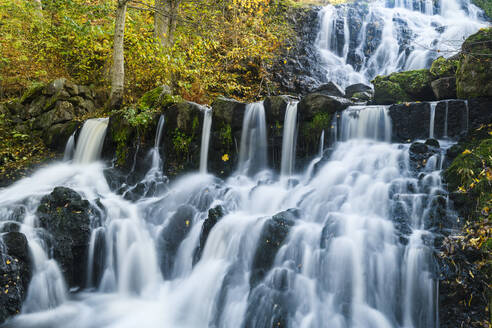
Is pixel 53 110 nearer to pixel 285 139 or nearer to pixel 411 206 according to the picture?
pixel 285 139

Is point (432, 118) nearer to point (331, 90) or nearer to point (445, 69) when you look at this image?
point (445, 69)

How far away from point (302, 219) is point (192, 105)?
4.43 m

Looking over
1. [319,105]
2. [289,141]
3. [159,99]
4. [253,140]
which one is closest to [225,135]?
[253,140]

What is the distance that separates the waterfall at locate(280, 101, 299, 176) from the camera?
7.23 meters

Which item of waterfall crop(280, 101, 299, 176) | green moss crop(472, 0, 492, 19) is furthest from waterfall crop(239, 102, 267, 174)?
green moss crop(472, 0, 492, 19)

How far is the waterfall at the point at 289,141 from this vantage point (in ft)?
23.7

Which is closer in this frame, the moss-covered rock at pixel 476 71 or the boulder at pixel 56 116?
the moss-covered rock at pixel 476 71

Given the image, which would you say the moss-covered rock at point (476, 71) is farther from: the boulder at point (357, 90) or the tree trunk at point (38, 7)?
the tree trunk at point (38, 7)

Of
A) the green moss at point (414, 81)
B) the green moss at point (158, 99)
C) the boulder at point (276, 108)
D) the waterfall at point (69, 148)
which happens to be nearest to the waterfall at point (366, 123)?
the boulder at point (276, 108)

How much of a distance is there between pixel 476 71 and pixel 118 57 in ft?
28.7

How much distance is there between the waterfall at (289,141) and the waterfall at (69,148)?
570 centimetres

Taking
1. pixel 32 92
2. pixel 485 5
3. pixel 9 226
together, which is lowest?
pixel 9 226

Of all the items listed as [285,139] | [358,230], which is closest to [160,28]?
[285,139]

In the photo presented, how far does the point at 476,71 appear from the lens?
5918 millimetres
